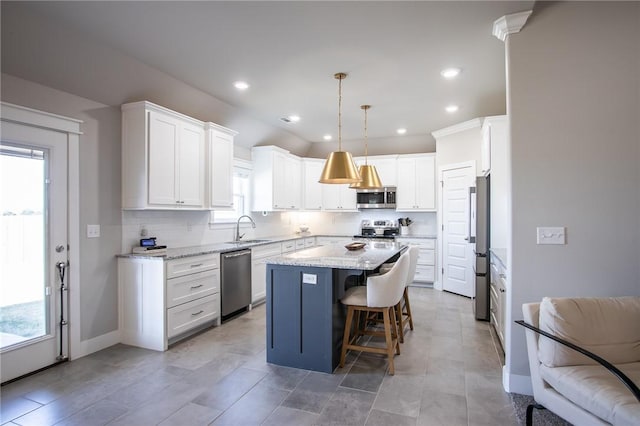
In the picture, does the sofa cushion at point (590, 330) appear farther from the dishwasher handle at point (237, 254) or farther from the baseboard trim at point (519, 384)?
the dishwasher handle at point (237, 254)

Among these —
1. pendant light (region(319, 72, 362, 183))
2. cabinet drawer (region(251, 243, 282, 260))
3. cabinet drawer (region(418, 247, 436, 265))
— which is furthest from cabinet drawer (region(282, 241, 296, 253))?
pendant light (region(319, 72, 362, 183))

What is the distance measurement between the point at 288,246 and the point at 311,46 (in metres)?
3.48

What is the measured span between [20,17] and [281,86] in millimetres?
2213

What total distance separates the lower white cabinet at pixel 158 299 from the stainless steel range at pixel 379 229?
3.67 m

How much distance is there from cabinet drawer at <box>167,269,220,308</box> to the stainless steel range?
3.32 metres

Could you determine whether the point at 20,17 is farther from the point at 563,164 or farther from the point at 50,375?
the point at 563,164

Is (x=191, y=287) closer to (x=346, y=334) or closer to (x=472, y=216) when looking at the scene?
(x=346, y=334)

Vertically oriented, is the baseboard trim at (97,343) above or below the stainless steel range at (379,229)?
below

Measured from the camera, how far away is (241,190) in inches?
227

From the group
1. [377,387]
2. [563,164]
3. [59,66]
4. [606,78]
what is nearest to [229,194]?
[59,66]

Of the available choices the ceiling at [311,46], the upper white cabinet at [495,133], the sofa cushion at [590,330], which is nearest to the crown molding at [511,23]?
the ceiling at [311,46]

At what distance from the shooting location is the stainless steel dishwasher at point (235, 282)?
13.5 ft

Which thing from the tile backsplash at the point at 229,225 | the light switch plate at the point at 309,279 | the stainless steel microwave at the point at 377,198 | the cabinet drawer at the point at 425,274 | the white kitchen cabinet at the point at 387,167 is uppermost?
the white kitchen cabinet at the point at 387,167

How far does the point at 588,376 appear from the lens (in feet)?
5.68
